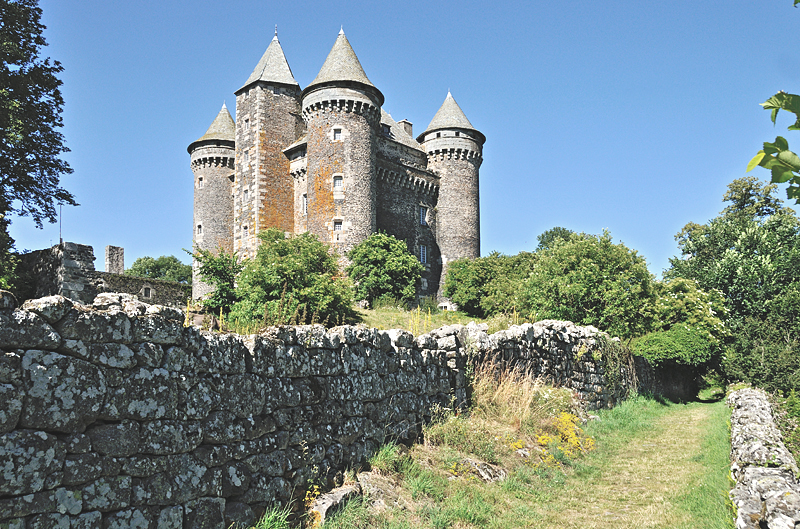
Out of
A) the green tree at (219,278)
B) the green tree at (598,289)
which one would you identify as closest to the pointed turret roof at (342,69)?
the green tree at (219,278)

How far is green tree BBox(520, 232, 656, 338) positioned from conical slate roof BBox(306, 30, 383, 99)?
70.7ft

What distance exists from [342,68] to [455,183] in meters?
13.9

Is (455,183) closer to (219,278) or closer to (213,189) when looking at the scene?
(213,189)

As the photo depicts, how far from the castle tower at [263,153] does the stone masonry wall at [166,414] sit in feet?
116

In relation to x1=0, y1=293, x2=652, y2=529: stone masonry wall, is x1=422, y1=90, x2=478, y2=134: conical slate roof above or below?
above

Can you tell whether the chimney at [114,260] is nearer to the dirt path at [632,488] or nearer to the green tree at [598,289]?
the green tree at [598,289]

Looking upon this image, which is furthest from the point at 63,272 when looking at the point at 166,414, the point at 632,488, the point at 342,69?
the point at 342,69

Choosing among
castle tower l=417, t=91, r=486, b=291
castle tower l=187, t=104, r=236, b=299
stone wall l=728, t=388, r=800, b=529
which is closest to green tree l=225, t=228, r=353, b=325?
castle tower l=187, t=104, r=236, b=299

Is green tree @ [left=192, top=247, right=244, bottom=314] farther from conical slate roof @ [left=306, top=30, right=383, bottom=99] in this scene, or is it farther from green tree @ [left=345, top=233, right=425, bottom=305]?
conical slate roof @ [left=306, top=30, right=383, bottom=99]

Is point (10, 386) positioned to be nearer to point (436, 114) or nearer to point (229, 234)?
point (229, 234)

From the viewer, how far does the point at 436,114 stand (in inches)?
1980

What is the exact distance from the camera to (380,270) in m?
38.6

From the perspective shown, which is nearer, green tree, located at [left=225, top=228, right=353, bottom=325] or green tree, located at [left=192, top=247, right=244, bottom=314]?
green tree, located at [left=225, top=228, right=353, bottom=325]

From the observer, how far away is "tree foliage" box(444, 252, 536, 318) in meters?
42.8
